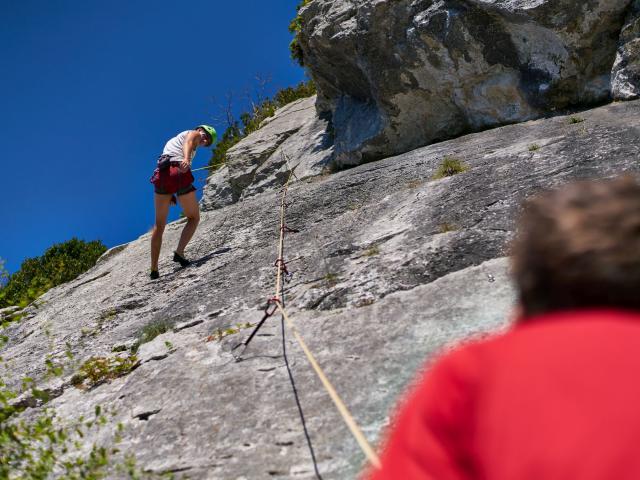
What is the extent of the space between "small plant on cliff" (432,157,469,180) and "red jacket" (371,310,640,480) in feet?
19.7

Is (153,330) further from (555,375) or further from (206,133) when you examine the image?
(555,375)

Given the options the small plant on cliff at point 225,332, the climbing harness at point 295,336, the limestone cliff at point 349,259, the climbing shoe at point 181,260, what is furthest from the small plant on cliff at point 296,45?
the small plant on cliff at point 225,332

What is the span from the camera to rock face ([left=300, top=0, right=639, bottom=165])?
8219 millimetres

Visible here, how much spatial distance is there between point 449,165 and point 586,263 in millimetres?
6116

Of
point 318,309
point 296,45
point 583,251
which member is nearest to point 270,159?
point 296,45

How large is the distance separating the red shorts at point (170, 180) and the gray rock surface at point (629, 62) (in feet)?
18.8

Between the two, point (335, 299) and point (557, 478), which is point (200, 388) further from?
point (557, 478)

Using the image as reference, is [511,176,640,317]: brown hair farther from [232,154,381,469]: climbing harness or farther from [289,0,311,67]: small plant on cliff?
[289,0,311,67]: small plant on cliff

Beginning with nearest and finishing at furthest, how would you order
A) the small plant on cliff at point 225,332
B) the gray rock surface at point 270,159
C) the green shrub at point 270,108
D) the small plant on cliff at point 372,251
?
1. the small plant on cliff at point 225,332
2. the small plant on cliff at point 372,251
3. the gray rock surface at point 270,159
4. the green shrub at point 270,108

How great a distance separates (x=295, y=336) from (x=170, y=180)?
4.48 meters

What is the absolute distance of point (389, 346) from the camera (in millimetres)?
3773

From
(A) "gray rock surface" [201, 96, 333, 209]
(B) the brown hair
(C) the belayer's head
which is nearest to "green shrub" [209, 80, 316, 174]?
(A) "gray rock surface" [201, 96, 333, 209]

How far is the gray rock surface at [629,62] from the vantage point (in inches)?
299

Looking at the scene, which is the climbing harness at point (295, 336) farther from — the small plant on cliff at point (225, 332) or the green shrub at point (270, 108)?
the green shrub at point (270, 108)
